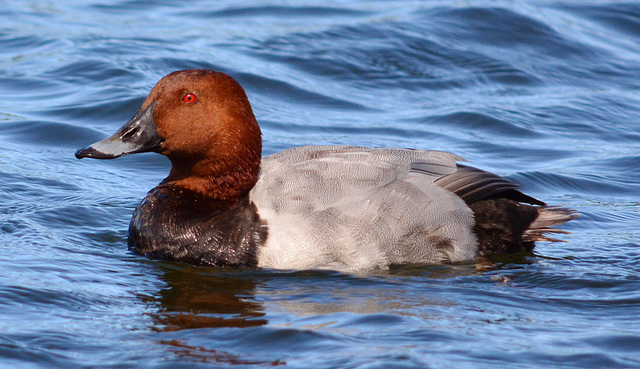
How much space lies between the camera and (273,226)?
5539mm

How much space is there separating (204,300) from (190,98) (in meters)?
1.36

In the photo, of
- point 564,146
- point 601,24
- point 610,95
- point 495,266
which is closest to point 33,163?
point 495,266

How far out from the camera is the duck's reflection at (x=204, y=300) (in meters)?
4.83

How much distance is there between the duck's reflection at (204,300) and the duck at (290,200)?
134 millimetres

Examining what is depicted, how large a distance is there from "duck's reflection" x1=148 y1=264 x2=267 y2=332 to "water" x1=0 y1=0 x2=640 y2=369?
2cm

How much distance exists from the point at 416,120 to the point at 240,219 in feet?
15.0

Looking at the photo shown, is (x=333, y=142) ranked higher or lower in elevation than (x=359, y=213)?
higher

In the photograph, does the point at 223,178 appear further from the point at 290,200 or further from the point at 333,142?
the point at 333,142

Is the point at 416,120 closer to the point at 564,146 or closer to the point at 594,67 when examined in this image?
the point at 564,146

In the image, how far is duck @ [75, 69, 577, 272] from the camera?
218 inches

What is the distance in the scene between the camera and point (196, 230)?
576 cm

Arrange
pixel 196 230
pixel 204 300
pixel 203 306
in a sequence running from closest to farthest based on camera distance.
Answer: pixel 203 306
pixel 204 300
pixel 196 230

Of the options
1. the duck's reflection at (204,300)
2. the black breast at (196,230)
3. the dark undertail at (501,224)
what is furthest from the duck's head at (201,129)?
the dark undertail at (501,224)

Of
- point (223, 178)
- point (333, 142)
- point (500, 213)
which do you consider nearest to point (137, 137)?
point (223, 178)
